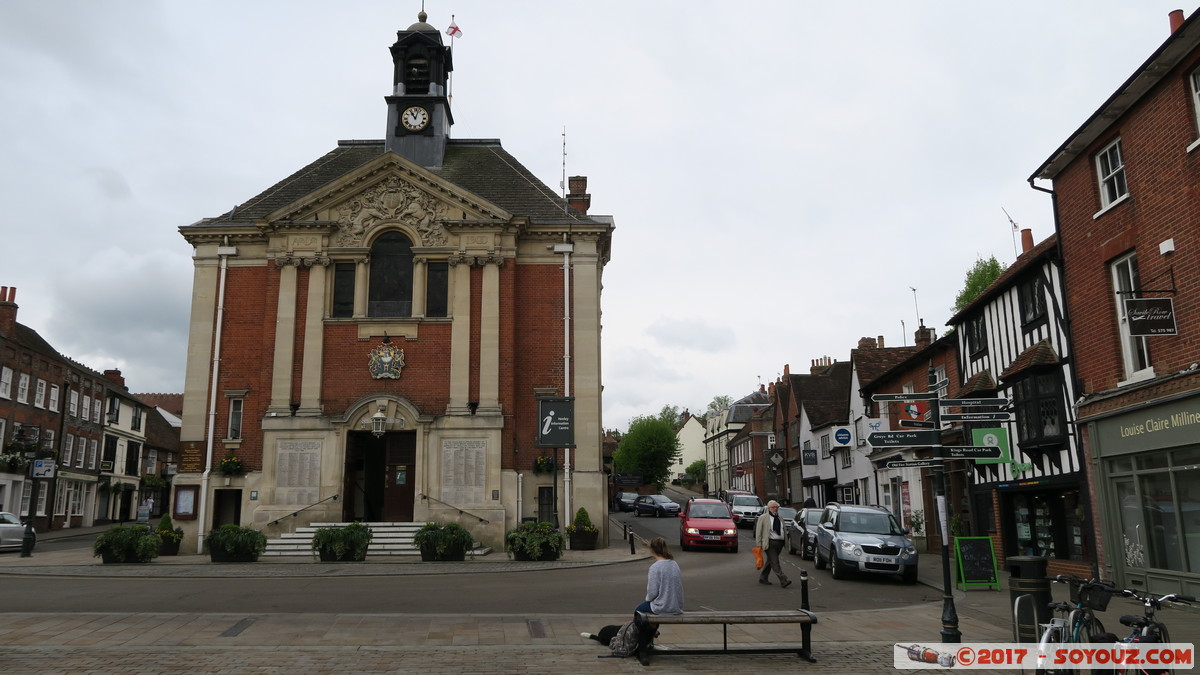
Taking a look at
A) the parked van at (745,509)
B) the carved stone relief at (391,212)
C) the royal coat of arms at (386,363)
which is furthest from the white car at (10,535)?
the parked van at (745,509)

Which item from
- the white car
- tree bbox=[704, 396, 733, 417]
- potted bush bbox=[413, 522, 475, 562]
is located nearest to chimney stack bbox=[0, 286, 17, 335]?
the white car

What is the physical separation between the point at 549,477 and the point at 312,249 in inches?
457

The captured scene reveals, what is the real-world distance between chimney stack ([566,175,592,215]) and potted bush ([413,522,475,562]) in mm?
16118

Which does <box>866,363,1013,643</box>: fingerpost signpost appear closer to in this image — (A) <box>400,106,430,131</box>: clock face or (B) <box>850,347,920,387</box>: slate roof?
(B) <box>850,347,920,387</box>: slate roof

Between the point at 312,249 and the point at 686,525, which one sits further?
the point at 312,249

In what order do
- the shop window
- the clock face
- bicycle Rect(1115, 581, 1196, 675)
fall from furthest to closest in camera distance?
the clock face → the shop window → bicycle Rect(1115, 581, 1196, 675)

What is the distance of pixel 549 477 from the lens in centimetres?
2866

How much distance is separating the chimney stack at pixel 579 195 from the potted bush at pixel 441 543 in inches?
635

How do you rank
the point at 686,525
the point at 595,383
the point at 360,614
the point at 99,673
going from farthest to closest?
the point at 595,383 → the point at 686,525 → the point at 360,614 → the point at 99,673

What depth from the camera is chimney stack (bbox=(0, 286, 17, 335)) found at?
135ft

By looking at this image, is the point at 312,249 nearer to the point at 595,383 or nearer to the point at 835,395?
the point at 595,383

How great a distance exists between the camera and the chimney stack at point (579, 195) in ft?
116

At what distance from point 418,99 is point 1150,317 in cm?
2837

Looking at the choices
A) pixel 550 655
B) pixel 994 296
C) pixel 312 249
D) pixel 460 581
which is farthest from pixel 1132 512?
pixel 312 249
